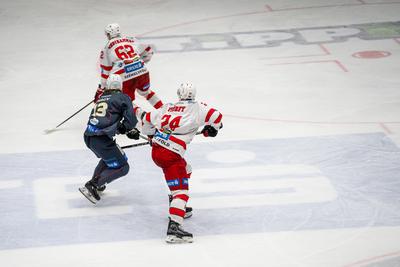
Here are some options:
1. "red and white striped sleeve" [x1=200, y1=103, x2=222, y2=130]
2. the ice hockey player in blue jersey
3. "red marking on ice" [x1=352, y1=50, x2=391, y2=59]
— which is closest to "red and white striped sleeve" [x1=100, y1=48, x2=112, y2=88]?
the ice hockey player in blue jersey

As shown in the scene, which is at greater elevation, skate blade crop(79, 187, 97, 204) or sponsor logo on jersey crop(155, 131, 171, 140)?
sponsor logo on jersey crop(155, 131, 171, 140)

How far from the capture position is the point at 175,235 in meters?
7.86

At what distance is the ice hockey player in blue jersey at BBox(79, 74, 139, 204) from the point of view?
8.45 meters

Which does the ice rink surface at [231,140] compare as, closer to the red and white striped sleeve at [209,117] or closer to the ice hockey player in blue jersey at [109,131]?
the ice hockey player in blue jersey at [109,131]

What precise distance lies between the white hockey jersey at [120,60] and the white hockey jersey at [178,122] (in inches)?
94.1

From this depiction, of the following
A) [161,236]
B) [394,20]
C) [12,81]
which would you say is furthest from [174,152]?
[394,20]

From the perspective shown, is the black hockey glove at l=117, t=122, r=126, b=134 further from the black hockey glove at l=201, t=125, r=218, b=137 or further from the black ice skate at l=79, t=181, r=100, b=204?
the black hockey glove at l=201, t=125, r=218, b=137

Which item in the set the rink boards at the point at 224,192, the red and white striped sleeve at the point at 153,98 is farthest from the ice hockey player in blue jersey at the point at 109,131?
the red and white striped sleeve at the point at 153,98

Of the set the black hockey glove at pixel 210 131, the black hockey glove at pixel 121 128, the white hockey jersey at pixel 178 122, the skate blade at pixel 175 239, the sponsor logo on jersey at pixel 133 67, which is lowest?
the skate blade at pixel 175 239

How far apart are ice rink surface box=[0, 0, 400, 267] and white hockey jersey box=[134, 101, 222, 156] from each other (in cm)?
74

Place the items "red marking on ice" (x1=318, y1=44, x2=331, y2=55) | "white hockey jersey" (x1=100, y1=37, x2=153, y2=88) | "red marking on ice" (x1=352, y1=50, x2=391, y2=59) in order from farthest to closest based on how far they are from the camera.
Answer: "red marking on ice" (x1=318, y1=44, x2=331, y2=55)
"red marking on ice" (x1=352, y1=50, x2=391, y2=59)
"white hockey jersey" (x1=100, y1=37, x2=153, y2=88)

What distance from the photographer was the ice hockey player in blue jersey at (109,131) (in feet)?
27.7

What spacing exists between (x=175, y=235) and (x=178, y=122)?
891mm

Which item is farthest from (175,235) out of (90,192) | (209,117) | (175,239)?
(90,192)
